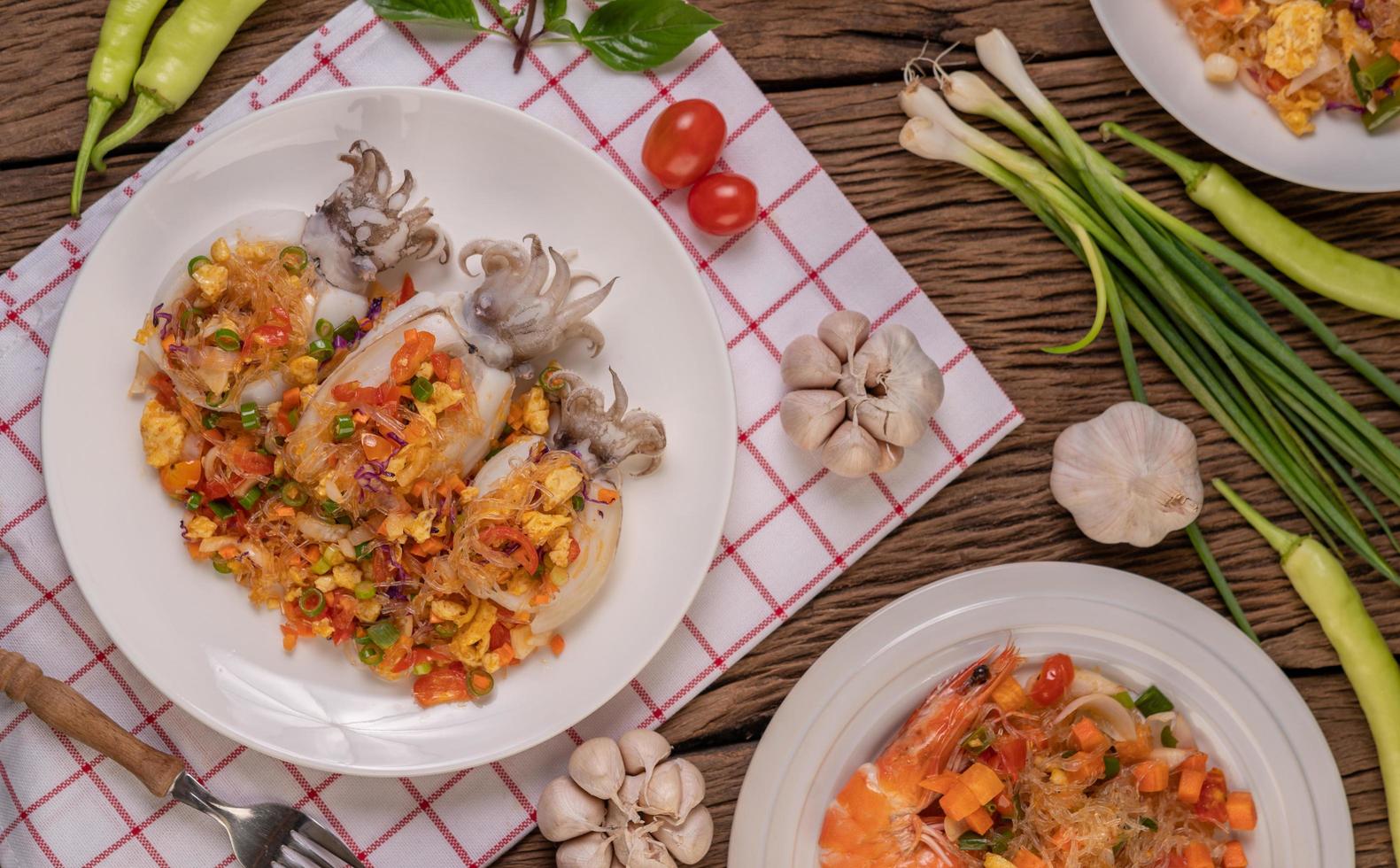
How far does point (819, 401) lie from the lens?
2898 mm

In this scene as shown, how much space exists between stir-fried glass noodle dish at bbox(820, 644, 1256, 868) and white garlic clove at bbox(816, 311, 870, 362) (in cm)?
99

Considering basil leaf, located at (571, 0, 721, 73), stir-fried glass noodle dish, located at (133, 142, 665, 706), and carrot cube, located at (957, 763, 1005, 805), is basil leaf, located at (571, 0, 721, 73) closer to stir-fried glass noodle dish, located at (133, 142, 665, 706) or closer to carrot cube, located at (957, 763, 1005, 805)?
stir-fried glass noodle dish, located at (133, 142, 665, 706)

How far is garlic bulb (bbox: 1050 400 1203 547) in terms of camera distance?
116 inches

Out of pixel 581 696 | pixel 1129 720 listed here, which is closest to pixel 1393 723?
pixel 1129 720

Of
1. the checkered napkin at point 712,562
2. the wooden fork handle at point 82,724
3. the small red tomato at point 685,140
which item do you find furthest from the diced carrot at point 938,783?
the wooden fork handle at point 82,724

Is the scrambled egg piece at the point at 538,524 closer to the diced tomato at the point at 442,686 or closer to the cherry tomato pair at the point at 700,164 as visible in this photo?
the diced tomato at the point at 442,686

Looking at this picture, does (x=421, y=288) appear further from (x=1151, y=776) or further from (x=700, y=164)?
(x=1151, y=776)

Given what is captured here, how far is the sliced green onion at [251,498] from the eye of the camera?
2.79 m

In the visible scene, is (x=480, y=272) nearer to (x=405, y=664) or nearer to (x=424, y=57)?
(x=424, y=57)

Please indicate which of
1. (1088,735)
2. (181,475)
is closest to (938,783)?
(1088,735)

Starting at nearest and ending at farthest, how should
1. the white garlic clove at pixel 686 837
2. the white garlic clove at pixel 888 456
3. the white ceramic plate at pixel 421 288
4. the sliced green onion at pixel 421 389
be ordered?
the sliced green onion at pixel 421 389 < the white ceramic plate at pixel 421 288 < the white garlic clove at pixel 686 837 < the white garlic clove at pixel 888 456

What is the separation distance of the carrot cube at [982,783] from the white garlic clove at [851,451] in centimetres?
92

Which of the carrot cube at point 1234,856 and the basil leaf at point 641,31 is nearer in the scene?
the basil leaf at point 641,31

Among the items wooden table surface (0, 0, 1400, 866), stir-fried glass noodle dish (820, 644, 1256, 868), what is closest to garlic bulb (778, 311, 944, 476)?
wooden table surface (0, 0, 1400, 866)
